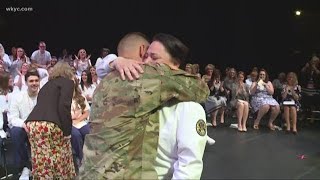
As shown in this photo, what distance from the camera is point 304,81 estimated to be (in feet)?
33.9

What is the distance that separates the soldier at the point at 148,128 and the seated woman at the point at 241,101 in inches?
284

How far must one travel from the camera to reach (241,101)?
905cm

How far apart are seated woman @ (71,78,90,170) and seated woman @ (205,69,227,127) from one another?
13.6ft

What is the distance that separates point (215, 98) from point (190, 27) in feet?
13.7

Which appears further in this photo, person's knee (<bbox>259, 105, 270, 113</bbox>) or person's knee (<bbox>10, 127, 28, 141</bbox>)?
person's knee (<bbox>259, 105, 270, 113</bbox>)

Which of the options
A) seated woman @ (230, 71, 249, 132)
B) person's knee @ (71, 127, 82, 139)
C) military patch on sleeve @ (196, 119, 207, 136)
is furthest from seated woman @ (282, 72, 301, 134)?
military patch on sleeve @ (196, 119, 207, 136)

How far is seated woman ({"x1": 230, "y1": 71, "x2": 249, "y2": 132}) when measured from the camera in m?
8.92

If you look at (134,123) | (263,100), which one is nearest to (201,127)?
(134,123)

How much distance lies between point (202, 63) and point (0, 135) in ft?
28.0

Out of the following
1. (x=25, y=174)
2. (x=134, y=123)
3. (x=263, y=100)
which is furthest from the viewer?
(x=263, y=100)

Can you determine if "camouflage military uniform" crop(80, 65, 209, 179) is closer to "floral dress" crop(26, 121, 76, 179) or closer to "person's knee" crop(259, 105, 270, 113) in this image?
"floral dress" crop(26, 121, 76, 179)

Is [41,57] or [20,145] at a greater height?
[41,57]

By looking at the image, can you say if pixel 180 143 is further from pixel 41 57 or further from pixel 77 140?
pixel 41 57

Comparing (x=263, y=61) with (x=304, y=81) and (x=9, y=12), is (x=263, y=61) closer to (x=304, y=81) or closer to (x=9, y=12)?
(x=304, y=81)
